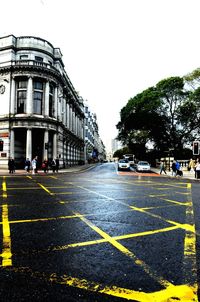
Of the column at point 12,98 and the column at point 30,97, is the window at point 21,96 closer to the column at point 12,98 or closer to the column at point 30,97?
the column at point 12,98

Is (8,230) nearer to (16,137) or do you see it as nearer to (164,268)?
(164,268)

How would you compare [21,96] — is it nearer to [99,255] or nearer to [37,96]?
[37,96]

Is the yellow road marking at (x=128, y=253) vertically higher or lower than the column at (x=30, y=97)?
lower

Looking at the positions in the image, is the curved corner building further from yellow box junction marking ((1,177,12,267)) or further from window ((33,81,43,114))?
yellow box junction marking ((1,177,12,267))

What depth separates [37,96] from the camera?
35.5 metres

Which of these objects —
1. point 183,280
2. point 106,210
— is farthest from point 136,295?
point 106,210

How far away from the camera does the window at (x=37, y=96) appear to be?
3525 cm

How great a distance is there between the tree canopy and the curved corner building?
52.2ft

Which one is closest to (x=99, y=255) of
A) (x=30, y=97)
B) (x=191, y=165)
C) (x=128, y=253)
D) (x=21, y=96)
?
(x=128, y=253)

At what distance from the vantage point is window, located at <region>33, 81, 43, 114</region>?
35250mm

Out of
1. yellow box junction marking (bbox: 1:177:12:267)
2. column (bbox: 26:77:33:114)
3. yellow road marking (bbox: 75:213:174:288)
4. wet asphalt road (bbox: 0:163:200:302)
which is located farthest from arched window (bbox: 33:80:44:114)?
yellow road marking (bbox: 75:213:174:288)

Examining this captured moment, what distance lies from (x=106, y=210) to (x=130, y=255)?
3.48 meters

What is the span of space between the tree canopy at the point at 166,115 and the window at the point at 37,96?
59.7ft

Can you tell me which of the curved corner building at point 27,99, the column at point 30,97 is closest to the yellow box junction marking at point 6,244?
the curved corner building at point 27,99
